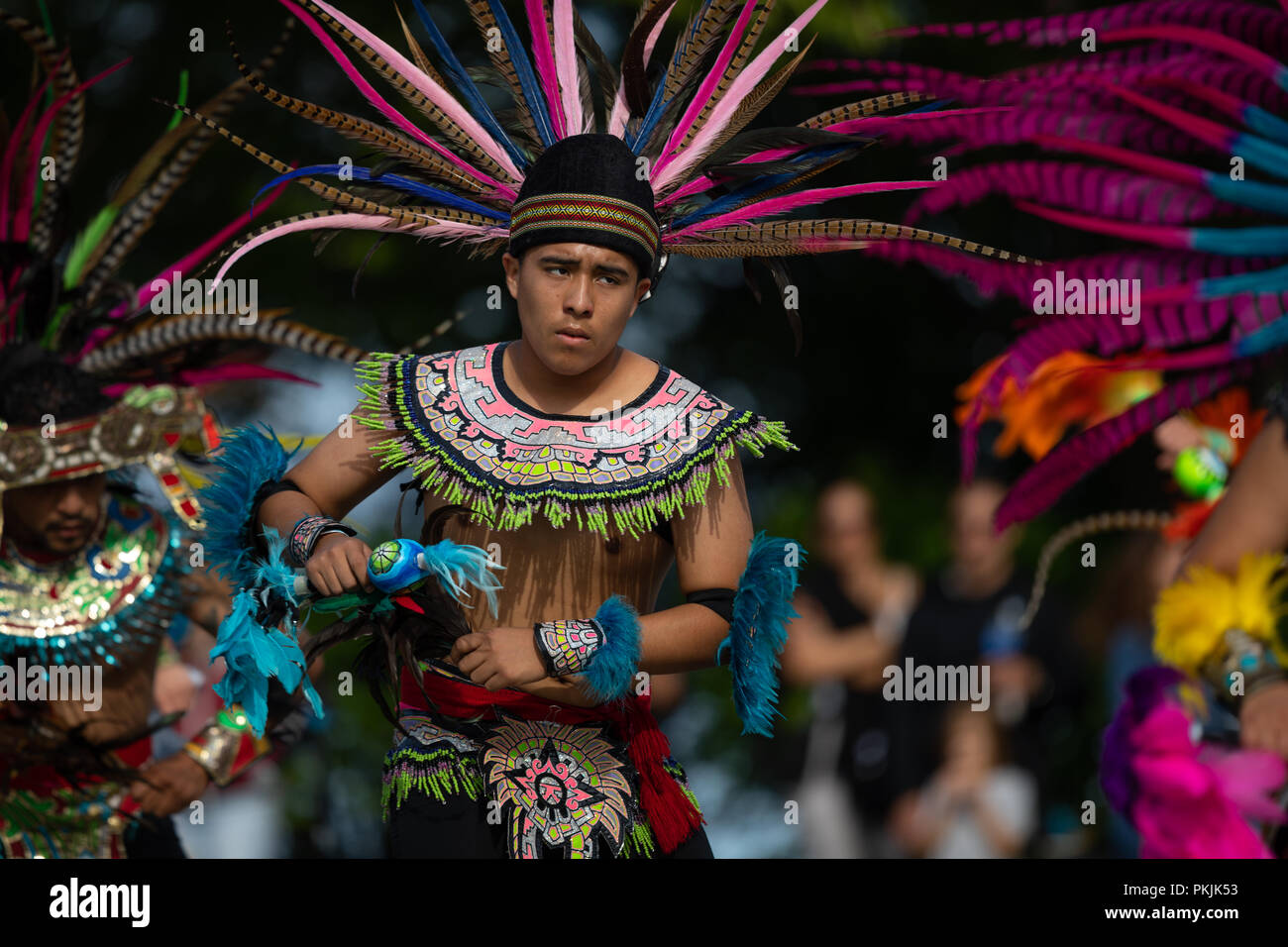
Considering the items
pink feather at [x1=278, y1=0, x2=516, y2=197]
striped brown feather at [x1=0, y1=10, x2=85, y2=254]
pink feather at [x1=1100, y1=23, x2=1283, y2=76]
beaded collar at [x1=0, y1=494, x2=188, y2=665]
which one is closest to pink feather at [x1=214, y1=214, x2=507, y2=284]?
pink feather at [x1=278, y1=0, x2=516, y2=197]

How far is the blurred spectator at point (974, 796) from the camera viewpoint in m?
6.43

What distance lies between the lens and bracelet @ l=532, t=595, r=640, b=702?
11.7 ft

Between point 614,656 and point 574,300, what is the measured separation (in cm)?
78

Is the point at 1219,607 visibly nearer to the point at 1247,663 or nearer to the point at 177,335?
the point at 1247,663

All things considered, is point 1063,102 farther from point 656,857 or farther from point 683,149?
point 656,857

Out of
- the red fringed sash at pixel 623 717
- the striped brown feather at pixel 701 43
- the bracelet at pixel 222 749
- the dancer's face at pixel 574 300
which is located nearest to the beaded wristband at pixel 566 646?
the red fringed sash at pixel 623 717

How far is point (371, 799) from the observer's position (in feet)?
27.1

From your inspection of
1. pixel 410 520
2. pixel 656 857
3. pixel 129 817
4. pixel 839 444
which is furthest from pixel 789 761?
pixel 656 857

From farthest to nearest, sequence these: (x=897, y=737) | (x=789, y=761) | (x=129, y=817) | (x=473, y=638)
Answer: (x=789, y=761) < (x=897, y=737) < (x=129, y=817) < (x=473, y=638)

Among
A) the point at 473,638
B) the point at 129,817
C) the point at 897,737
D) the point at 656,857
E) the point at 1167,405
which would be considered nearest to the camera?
the point at 473,638

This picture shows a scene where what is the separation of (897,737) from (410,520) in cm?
260

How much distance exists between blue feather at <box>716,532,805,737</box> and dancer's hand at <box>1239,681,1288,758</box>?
1.08m

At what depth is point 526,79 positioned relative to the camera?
13.6 ft

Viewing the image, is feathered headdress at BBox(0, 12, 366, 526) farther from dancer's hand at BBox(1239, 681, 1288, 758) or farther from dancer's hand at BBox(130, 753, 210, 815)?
dancer's hand at BBox(1239, 681, 1288, 758)
